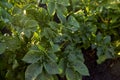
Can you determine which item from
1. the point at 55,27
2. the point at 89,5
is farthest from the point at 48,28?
the point at 89,5

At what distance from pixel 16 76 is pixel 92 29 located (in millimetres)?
575

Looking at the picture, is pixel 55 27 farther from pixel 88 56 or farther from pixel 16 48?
pixel 88 56

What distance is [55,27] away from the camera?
1.59 m

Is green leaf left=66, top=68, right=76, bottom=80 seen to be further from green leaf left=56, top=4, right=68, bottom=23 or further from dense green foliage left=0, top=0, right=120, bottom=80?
green leaf left=56, top=4, right=68, bottom=23

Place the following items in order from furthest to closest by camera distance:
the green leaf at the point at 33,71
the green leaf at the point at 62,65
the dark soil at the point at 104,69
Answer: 1. the dark soil at the point at 104,69
2. the green leaf at the point at 62,65
3. the green leaf at the point at 33,71

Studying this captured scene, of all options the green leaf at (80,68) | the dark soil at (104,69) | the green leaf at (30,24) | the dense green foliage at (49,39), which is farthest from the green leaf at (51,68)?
the dark soil at (104,69)

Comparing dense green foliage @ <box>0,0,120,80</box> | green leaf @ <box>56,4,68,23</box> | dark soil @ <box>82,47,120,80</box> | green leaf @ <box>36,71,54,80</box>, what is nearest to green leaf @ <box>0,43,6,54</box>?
dense green foliage @ <box>0,0,120,80</box>

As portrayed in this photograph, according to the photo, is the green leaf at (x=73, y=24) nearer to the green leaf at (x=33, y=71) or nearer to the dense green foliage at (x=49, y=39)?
the dense green foliage at (x=49, y=39)

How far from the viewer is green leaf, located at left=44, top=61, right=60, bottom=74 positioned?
56.6 inches

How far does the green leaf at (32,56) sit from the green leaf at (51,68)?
6 cm

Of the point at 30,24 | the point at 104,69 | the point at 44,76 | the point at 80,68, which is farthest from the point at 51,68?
the point at 104,69

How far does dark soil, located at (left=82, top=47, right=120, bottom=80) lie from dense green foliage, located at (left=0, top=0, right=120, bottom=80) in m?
0.15

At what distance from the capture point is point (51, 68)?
1.45 meters

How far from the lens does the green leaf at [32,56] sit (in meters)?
1.43
